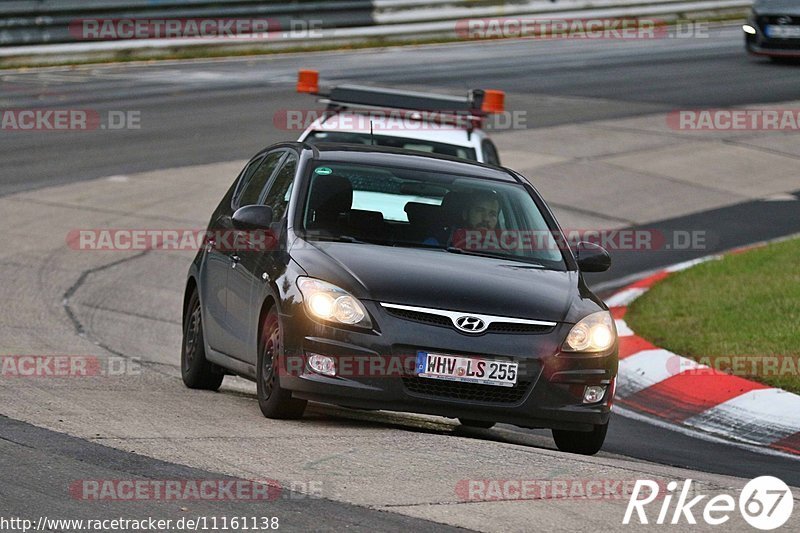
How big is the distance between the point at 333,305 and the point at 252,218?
42.2 inches

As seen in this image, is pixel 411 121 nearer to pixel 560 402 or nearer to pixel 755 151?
pixel 560 402

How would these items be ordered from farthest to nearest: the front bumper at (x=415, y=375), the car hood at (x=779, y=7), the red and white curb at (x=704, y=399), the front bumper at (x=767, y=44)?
the front bumper at (x=767, y=44) < the car hood at (x=779, y=7) < the red and white curb at (x=704, y=399) < the front bumper at (x=415, y=375)

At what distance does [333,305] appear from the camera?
797cm

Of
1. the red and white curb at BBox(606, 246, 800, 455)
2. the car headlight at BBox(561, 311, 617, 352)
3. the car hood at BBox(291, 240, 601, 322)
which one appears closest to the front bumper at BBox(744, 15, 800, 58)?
the red and white curb at BBox(606, 246, 800, 455)

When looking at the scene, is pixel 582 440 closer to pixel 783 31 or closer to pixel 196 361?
pixel 196 361

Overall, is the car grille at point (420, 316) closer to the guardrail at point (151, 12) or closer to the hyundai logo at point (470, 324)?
the hyundai logo at point (470, 324)

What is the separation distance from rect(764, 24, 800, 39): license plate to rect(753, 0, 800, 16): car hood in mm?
822

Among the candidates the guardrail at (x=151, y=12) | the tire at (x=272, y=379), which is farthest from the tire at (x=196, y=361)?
the guardrail at (x=151, y=12)

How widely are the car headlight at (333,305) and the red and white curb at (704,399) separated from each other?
9.56ft

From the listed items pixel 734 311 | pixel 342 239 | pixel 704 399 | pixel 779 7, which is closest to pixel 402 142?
pixel 734 311

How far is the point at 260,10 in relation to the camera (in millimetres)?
32594

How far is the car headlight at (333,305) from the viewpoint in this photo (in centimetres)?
791

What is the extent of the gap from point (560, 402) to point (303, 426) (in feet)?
4.27

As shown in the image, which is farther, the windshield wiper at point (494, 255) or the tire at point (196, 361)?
the tire at point (196, 361)
